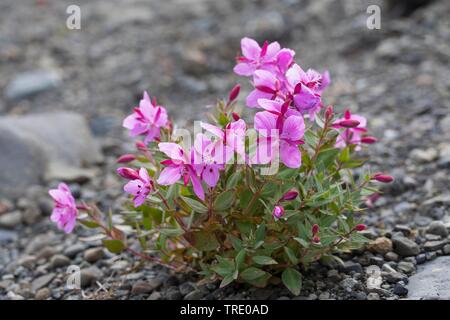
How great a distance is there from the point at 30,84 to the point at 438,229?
3.81 meters

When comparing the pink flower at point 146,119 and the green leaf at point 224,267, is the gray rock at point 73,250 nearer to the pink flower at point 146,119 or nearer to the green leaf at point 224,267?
the pink flower at point 146,119

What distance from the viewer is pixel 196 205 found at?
2299 mm

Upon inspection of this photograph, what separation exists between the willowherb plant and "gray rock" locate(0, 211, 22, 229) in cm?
124

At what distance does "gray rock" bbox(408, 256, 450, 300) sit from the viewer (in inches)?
92.1

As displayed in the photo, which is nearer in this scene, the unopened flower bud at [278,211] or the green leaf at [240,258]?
the unopened flower bud at [278,211]

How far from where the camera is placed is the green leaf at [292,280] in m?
2.38

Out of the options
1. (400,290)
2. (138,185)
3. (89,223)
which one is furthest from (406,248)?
(89,223)

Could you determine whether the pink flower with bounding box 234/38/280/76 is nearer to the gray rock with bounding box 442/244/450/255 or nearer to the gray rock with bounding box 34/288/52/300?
the gray rock with bounding box 442/244/450/255

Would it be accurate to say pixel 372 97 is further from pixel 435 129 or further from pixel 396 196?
pixel 396 196

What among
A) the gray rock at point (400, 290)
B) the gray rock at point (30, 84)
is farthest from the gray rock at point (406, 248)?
Result: the gray rock at point (30, 84)

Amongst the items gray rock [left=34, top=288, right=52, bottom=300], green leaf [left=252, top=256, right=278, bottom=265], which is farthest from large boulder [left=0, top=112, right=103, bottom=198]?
green leaf [left=252, top=256, right=278, bottom=265]

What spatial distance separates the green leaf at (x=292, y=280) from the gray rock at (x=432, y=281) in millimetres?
391
